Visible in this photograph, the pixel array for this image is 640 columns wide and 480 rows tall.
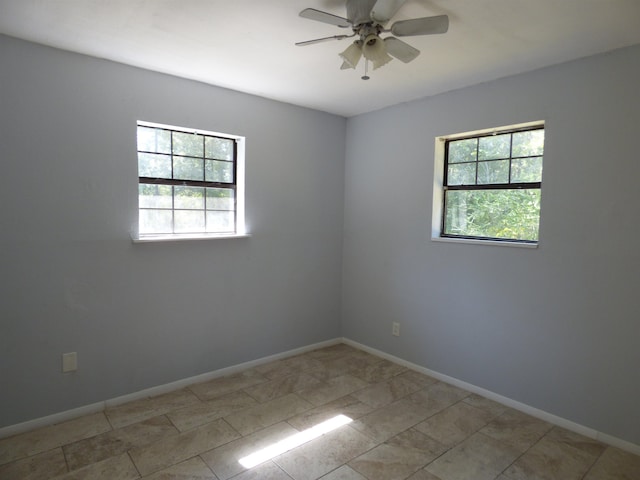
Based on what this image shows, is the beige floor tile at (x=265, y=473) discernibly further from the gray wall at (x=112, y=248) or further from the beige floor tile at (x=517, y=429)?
the beige floor tile at (x=517, y=429)

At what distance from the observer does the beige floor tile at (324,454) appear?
216 cm

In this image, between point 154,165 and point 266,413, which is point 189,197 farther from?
point 266,413

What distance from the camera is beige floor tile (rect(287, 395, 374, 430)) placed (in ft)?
8.69

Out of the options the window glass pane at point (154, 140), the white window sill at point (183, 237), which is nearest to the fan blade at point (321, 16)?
the window glass pane at point (154, 140)

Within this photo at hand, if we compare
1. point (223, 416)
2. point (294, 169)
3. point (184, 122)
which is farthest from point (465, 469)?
point (184, 122)

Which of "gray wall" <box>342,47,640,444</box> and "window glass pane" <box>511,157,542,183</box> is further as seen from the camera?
"window glass pane" <box>511,157,542,183</box>

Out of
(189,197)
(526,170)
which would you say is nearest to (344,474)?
(189,197)

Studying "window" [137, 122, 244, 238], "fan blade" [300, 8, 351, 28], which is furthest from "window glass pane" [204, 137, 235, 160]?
"fan blade" [300, 8, 351, 28]

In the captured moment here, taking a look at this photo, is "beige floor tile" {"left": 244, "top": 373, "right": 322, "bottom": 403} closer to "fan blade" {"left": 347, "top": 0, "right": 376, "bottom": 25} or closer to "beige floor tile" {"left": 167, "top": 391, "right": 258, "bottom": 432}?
"beige floor tile" {"left": 167, "top": 391, "right": 258, "bottom": 432}

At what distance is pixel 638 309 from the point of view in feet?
7.64

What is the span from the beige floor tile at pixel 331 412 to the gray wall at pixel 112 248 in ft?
3.21

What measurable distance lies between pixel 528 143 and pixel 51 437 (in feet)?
12.4

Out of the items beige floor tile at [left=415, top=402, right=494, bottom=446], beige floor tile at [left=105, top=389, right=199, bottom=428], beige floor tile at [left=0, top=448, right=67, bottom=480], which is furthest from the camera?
beige floor tile at [left=105, top=389, right=199, bottom=428]

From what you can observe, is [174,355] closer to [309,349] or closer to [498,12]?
[309,349]
